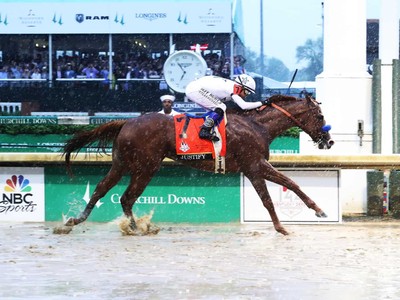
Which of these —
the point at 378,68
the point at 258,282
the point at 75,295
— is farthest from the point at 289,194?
the point at 75,295

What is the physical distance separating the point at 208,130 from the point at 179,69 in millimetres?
14330

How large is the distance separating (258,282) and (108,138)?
17.8 ft

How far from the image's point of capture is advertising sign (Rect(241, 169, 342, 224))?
14664mm

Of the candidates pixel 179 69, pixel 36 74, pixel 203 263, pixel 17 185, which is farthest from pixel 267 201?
pixel 36 74

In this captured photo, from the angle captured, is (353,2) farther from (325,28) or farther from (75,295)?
(75,295)

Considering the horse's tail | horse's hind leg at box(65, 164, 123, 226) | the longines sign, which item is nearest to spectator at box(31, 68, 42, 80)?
the longines sign

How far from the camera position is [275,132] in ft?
44.5

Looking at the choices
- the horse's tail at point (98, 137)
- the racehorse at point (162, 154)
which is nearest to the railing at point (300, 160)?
the horse's tail at point (98, 137)

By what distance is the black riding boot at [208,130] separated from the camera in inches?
508

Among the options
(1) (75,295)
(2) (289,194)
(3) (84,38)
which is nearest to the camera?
(1) (75,295)

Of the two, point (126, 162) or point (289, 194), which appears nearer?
point (126, 162)

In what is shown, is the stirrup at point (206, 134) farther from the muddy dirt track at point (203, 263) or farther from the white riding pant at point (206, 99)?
the muddy dirt track at point (203, 263)

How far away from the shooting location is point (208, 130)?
13.0 metres

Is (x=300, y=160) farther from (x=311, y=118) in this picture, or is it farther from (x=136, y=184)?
(x=136, y=184)
